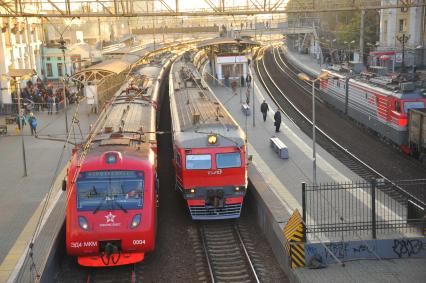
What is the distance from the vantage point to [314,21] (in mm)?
74688

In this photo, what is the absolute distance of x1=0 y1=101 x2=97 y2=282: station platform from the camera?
1443cm

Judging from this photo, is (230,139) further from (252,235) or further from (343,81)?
(343,81)

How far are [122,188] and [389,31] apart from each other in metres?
51.4

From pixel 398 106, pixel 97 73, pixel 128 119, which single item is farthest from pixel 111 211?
pixel 97 73

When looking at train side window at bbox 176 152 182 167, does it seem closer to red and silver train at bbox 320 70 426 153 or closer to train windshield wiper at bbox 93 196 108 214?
train windshield wiper at bbox 93 196 108 214

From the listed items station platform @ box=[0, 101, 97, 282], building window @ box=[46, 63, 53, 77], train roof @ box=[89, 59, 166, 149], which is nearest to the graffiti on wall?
train roof @ box=[89, 59, 166, 149]

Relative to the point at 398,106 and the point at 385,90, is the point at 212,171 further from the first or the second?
the point at 385,90

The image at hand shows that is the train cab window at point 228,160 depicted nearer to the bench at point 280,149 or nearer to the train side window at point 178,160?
the train side window at point 178,160

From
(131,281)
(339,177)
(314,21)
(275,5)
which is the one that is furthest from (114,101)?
(314,21)

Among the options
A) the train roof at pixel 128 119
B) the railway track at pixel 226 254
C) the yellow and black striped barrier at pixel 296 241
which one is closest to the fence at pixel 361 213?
the yellow and black striped barrier at pixel 296 241

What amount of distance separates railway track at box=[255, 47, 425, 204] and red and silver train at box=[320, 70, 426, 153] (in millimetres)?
917

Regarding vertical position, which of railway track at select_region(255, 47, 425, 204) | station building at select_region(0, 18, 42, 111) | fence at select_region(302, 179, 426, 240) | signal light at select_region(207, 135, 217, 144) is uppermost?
station building at select_region(0, 18, 42, 111)

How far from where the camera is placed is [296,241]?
13078mm

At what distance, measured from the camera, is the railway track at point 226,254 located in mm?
13585
